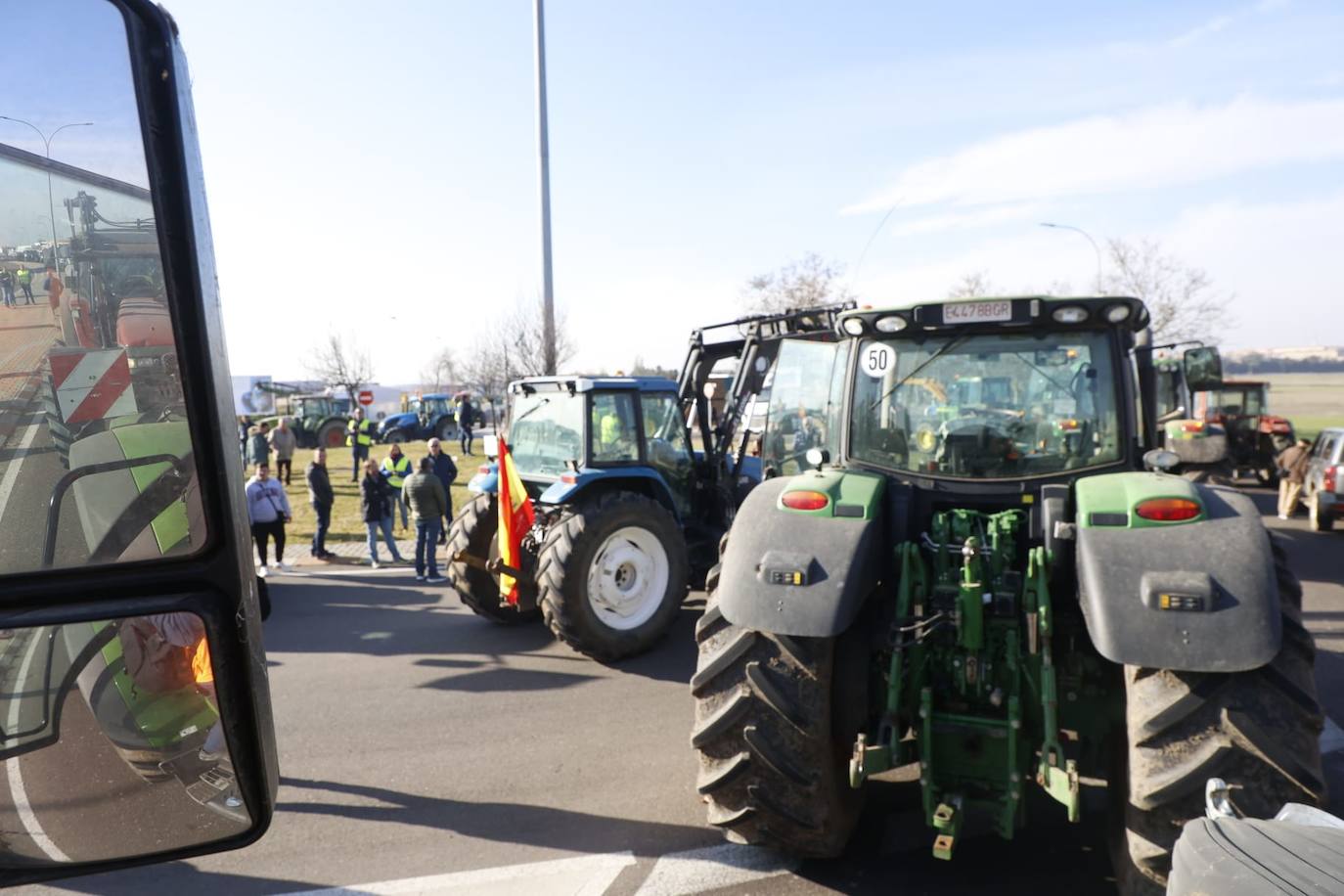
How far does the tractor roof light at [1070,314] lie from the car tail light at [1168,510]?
1.02 m

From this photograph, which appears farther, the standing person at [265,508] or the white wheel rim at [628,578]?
the standing person at [265,508]

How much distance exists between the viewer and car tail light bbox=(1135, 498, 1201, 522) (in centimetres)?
360

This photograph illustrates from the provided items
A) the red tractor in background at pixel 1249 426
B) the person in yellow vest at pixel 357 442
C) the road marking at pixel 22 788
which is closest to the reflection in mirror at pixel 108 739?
the road marking at pixel 22 788

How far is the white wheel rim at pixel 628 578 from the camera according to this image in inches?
292

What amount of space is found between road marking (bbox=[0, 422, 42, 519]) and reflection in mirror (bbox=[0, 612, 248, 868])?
0.17 meters

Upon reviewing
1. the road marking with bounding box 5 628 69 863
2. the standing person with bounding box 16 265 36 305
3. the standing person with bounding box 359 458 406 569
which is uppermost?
the standing person with bounding box 16 265 36 305

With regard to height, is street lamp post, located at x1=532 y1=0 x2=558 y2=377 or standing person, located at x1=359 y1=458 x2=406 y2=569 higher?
street lamp post, located at x1=532 y1=0 x2=558 y2=377

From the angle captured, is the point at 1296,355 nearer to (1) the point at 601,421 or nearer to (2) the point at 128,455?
(1) the point at 601,421

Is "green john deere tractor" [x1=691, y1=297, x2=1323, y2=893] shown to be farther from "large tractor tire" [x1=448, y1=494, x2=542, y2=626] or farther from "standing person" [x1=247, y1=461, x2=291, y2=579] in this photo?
"standing person" [x1=247, y1=461, x2=291, y2=579]

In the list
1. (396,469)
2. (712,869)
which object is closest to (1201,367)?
(712,869)

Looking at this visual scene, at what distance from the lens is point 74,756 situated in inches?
47.6

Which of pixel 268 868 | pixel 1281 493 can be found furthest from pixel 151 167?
pixel 1281 493

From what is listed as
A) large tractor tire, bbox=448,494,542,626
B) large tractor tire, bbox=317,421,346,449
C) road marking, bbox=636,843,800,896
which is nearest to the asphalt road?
road marking, bbox=636,843,800,896

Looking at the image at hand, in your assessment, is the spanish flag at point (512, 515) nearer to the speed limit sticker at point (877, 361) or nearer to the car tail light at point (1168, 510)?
the speed limit sticker at point (877, 361)
